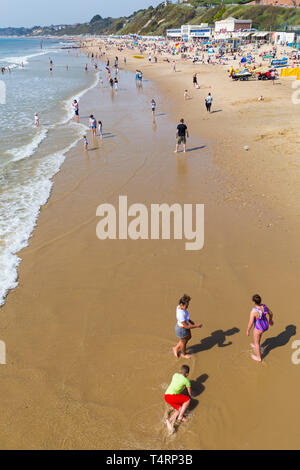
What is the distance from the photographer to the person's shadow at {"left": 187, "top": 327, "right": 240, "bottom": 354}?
20.4ft

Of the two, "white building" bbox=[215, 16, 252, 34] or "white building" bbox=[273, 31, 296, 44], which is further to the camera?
"white building" bbox=[215, 16, 252, 34]

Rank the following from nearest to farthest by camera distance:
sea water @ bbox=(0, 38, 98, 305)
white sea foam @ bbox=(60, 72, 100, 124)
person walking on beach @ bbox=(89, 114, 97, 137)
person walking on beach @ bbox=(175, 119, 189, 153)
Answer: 1. sea water @ bbox=(0, 38, 98, 305)
2. person walking on beach @ bbox=(175, 119, 189, 153)
3. person walking on beach @ bbox=(89, 114, 97, 137)
4. white sea foam @ bbox=(60, 72, 100, 124)

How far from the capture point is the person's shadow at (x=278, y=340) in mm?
6072

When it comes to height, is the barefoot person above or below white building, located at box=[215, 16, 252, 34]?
below

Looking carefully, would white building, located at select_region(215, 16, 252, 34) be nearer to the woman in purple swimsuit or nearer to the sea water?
the sea water

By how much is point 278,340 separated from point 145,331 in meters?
2.64

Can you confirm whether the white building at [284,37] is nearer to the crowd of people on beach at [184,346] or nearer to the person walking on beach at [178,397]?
the crowd of people on beach at [184,346]

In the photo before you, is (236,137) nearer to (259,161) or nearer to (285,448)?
(259,161)

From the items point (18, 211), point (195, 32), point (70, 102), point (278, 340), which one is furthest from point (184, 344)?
point (195, 32)

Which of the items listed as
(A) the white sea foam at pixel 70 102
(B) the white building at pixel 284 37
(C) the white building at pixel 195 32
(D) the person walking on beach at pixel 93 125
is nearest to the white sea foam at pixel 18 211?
(D) the person walking on beach at pixel 93 125

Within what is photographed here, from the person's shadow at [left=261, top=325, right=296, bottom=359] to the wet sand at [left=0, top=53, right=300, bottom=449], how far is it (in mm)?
25

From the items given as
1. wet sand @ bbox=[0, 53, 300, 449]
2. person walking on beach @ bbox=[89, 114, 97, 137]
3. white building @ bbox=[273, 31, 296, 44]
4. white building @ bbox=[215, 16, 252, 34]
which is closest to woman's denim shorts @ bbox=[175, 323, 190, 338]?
wet sand @ bbox=[0, 53, 300, 449]

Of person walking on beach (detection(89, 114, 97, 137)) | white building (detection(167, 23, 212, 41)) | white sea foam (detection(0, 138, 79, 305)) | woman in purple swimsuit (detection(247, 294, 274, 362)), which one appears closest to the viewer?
woman in purple swimsuit (detection(247, 294, 274, 362))

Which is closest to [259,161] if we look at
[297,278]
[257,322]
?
[297,278]
